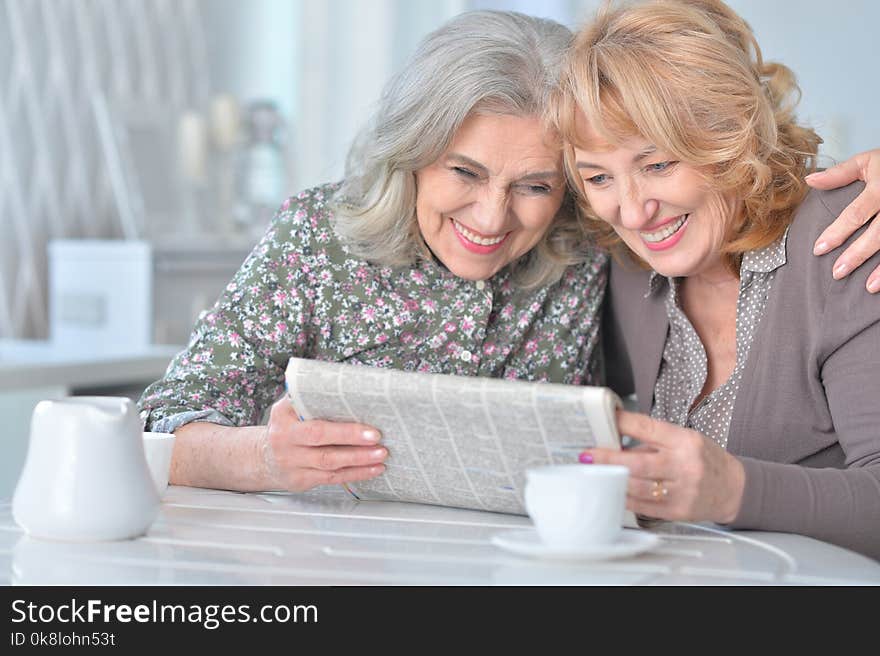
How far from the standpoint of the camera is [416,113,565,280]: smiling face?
1.53 meters

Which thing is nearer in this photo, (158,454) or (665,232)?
(158,454)

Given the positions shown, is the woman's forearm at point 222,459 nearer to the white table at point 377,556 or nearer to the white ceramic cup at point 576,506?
the white table at point 377,556

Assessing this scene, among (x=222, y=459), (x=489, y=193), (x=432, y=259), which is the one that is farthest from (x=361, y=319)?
(x=222, y=459)

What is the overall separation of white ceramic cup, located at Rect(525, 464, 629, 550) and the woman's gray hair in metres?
0.71

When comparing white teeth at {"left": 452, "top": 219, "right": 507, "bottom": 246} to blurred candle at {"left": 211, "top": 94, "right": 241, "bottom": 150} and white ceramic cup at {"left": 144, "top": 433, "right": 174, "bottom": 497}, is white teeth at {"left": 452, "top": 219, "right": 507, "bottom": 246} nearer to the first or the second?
white ceramic cup at {"left": 144, "top": 433, "right": 174, "bottom": 497}

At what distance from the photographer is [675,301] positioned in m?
1.61

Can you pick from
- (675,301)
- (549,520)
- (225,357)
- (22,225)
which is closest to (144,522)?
(549,520)

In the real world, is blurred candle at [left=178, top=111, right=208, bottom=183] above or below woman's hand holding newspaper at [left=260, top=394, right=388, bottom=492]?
above

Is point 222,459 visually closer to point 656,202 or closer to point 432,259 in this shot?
point 432,259

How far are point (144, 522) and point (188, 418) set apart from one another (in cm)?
43

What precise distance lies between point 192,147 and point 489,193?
2.09 m

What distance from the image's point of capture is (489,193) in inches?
61.1

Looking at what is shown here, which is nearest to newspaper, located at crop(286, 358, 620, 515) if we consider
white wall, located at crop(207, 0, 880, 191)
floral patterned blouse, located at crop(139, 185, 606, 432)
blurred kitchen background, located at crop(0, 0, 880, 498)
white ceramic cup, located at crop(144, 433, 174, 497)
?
white ceramic cup, located at crop(144, 433, 174, 497)

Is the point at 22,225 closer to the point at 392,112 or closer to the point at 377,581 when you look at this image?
the point at 392,112
